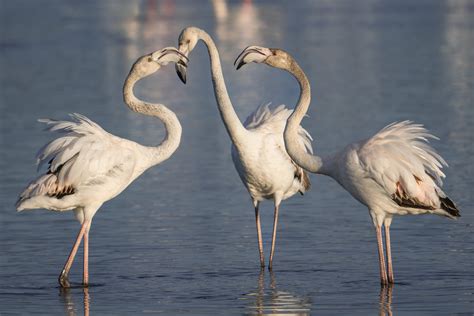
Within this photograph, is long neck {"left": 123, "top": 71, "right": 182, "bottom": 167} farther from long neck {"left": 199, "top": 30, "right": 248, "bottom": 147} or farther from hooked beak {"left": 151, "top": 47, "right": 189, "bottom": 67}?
long neck {"left": 199, "top": 30, "right": 248, "bottom": 147}

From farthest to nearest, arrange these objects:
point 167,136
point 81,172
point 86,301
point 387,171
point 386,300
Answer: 1. point 167,136
2. point 81,172
3. point 387,171
4. point 86,301
5. point 386,300

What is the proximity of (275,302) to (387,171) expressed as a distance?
4.31 ft

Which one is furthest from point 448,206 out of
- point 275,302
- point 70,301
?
point 70,301

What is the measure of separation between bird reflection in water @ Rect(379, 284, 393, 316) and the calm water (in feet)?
0.07

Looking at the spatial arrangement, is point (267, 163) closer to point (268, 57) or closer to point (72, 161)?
point (268, 57)

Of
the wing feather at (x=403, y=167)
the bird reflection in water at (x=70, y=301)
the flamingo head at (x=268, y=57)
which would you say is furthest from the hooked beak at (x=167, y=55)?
the bird reflection in water at (x=70, y=301)

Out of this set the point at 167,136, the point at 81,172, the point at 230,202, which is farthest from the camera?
the point at 230,202

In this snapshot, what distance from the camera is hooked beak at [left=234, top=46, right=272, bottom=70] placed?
941cm

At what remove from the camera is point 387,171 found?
9.15 metres

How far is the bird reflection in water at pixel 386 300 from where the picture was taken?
8.33 metres

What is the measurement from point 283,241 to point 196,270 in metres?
1.30

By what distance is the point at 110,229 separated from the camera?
442 inches

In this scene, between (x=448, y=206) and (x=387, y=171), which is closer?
(x=387, y=171)

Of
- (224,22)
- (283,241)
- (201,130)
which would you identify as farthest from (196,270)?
(224,22)
